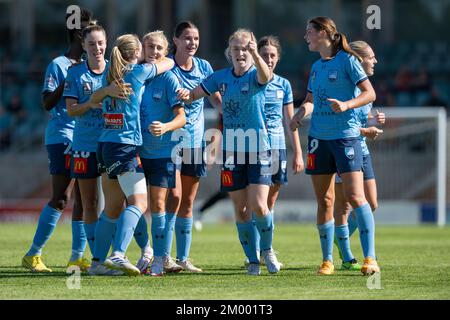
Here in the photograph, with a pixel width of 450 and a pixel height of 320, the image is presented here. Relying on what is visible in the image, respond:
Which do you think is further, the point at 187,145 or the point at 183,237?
the point at 183,237

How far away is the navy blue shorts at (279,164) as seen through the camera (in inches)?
376

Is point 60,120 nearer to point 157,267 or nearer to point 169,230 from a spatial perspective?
point 169,230

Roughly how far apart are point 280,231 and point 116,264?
8.39 meters

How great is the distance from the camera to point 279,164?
31.7ft

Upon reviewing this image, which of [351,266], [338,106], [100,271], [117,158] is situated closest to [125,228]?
[117,158]

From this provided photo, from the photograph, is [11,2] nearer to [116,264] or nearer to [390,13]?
[390,13]

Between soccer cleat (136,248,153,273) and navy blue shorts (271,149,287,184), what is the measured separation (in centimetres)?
140

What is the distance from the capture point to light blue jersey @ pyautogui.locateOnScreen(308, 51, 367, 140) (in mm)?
8773

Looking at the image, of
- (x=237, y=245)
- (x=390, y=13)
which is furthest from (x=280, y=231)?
(x=390, y=13)

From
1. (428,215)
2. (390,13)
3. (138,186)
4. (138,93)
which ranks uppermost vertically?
(390,13)

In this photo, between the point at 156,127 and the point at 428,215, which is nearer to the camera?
the point at 156,127

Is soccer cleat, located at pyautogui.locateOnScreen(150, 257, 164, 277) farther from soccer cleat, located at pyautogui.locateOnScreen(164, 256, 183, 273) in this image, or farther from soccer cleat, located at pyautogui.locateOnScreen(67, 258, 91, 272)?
soccer cleat, located at pyautogui.locateOnScreen(67, 258, 91, 272)

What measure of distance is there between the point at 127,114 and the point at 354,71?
1.95m
